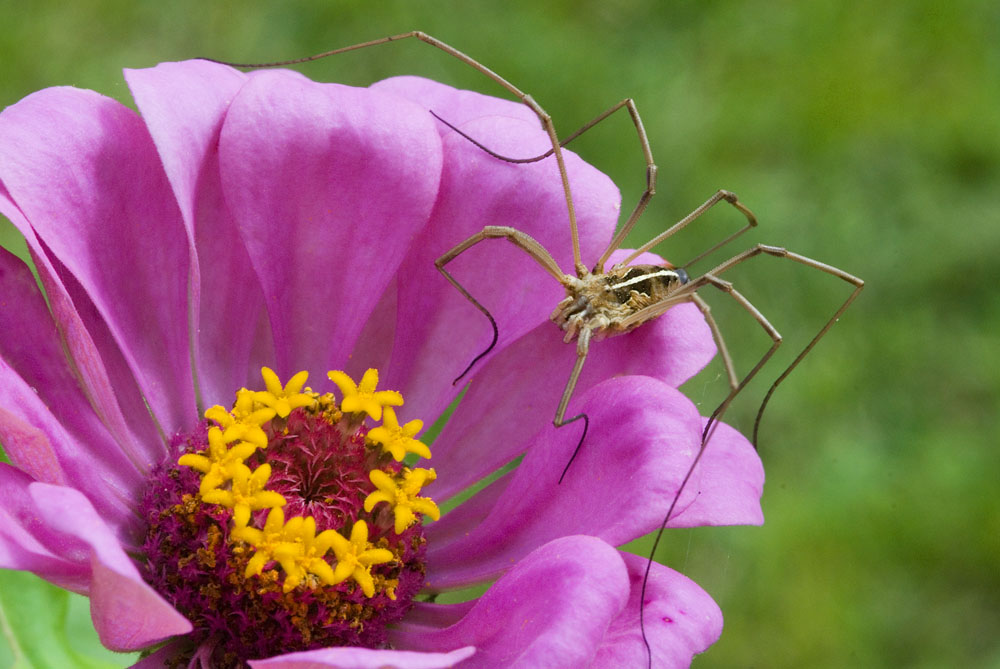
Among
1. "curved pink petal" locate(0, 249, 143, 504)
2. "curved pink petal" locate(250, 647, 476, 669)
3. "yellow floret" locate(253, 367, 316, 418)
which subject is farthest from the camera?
"yellow floret" locate(253, 367, 316, 418)

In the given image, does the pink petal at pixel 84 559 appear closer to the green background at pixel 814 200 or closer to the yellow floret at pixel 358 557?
the yellow floret at pixel 358 557

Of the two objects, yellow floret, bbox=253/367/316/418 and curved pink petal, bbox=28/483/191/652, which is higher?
curved pink petal, bbox=28/483/191/652

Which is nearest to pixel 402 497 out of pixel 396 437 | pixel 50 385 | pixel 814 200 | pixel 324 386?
pixel 396 437

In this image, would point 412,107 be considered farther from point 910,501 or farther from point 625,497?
point 910,501

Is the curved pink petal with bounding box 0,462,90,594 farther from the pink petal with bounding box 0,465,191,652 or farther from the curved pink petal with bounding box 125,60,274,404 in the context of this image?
the curved pink petal with bounding box 125,60,274,404

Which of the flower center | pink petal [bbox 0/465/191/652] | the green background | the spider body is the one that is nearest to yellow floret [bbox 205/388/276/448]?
the flower center

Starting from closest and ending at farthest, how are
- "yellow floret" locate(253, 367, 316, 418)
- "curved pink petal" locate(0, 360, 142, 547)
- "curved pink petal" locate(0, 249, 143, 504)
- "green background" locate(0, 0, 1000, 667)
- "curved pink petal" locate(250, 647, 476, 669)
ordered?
"curved pink petal" locate(250, 647, 476, 669) → "curved pink petal" locate(0, 360, 142, 547) → "curved pink petal" locate(0, 249, 143, 504) → "yellow floret" locate(253, 367, 316, 418) → "green background" locate(0, 0, 1000, 667)

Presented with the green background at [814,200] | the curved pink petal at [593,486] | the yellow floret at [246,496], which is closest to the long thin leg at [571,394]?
the curved pink petal at [593,486]

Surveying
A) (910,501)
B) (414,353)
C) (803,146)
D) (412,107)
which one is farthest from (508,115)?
(803,146)
